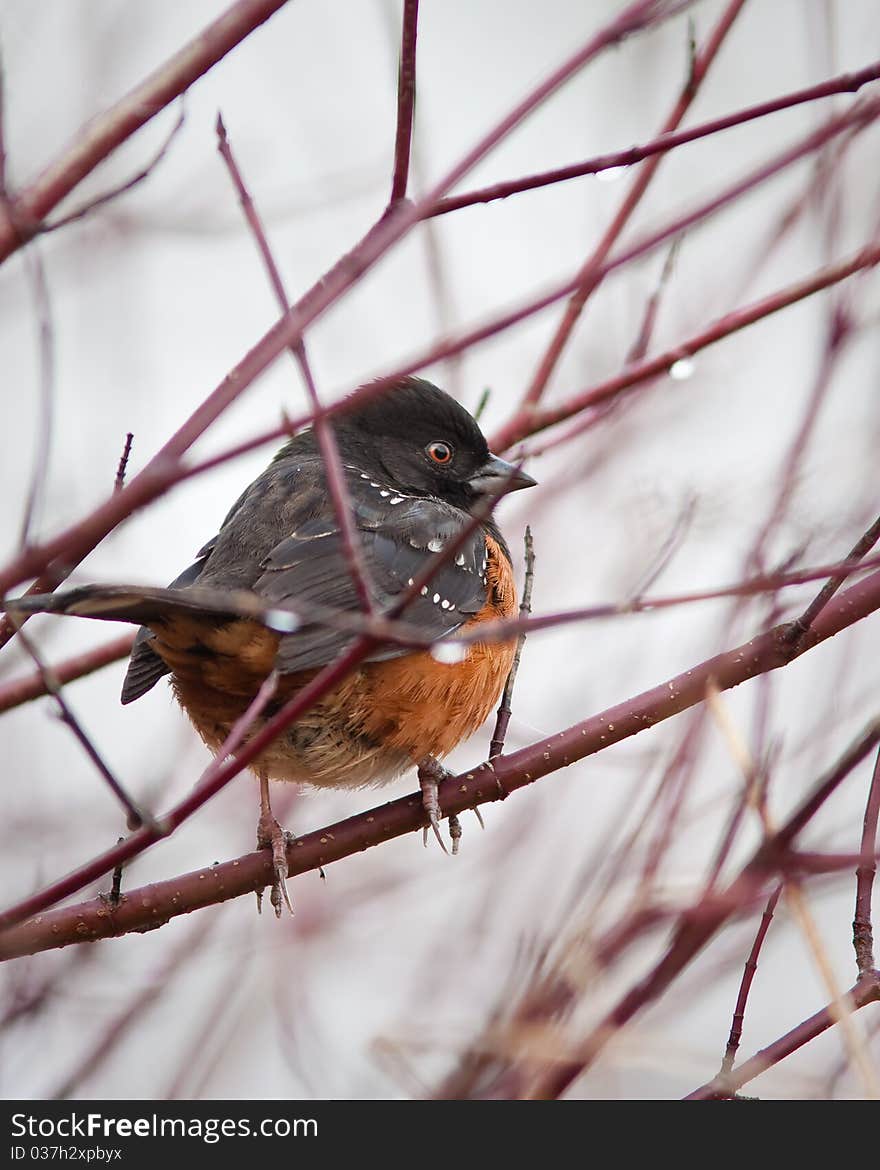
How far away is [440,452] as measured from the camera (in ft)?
13.1

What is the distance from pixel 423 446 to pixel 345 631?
56.1 inches

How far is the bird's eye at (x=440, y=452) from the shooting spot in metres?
3.99

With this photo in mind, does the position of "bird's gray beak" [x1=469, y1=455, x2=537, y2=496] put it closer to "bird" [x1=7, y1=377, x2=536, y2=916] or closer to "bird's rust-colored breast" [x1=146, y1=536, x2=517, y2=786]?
"bird" [x1=7, y1=377, x2=536, y2=916]

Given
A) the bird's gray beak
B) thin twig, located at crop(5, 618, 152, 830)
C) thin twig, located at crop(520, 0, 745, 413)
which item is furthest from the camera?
the bird's gray beak

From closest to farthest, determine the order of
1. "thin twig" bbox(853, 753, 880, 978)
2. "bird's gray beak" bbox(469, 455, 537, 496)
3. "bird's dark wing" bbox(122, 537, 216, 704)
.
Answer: "thin twig" bbox(853, 753, 880, 978), "bird's dark wing" bbox(122, 537, 216, 704), "bird's gray beak" bbox(469, 455, 537, 496)

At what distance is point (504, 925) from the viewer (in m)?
4.13

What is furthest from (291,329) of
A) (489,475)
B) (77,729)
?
(489,475)

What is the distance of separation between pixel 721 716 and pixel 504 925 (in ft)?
8.05

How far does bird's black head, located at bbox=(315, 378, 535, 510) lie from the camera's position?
3.95 metres

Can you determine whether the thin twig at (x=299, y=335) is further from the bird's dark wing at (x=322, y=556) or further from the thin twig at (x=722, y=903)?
the bird's dark wing at (x=322, y=556)

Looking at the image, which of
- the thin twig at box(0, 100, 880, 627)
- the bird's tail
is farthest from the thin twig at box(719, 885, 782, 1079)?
the thin twig at box(0, 100, 880, 627)

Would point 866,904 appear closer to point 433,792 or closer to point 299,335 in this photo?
point 299,335
